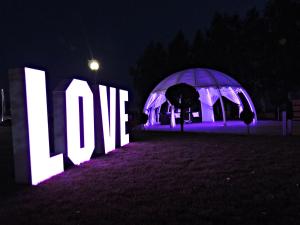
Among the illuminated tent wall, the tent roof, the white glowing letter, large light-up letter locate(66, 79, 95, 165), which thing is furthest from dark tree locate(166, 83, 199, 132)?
the white glowing letter

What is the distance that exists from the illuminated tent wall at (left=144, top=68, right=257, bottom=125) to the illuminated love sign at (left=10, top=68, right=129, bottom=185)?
432 inches

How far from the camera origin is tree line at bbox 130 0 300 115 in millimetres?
31234

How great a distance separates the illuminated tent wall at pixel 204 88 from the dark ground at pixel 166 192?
1305 centimetres

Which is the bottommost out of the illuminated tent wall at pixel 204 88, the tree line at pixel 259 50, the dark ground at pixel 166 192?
the dark ground at pixel 166 192

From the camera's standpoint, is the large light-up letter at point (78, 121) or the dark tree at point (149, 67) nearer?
the large light-up letter at point (78, 121)

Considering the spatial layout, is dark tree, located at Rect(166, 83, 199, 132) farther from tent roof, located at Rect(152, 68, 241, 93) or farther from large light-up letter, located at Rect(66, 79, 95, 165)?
large light-up letter, located at Rect(66, 79, 95, 165)

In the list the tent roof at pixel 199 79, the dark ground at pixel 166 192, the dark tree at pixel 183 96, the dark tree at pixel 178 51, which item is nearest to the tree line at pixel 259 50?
the dark tree at pixel 178 51

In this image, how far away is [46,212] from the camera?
456 centimetres

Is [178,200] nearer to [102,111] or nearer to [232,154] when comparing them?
[232,154]

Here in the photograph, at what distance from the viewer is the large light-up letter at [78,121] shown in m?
8.09

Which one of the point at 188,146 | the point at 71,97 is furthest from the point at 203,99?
the point at 71,97

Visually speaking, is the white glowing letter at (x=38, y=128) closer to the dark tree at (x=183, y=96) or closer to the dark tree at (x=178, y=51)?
the dark tree at (x=183, y=96)

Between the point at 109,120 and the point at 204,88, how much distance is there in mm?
12398

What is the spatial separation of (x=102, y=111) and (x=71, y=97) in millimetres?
2094
